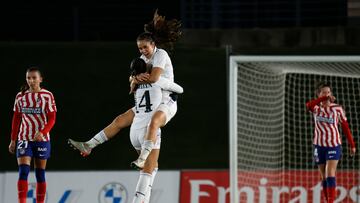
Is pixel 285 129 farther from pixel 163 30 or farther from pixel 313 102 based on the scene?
pixel 163 30

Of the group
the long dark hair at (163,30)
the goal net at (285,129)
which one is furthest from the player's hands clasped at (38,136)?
the goal net at (285,129)

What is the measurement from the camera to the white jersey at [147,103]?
8969 millimetres

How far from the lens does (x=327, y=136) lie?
41.9ft

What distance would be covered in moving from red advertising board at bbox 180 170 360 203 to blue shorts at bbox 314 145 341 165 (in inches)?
19.4

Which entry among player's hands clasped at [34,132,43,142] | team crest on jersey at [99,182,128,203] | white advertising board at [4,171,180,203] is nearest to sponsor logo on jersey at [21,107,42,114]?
player's hands clasped at [34,132,43,142]

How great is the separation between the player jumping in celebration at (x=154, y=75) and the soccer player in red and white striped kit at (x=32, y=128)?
3.75ft

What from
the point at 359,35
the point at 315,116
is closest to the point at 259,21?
the point at 359,35

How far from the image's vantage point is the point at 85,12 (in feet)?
52.1

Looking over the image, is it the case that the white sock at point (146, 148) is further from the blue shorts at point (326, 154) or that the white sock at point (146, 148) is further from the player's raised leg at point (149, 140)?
the blue shorts at point (326, 154)

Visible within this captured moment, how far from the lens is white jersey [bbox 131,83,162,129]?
8969 mm

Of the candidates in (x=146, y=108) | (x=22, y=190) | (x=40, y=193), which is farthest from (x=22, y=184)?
(x=146, y=108)

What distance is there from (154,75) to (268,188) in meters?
4.60

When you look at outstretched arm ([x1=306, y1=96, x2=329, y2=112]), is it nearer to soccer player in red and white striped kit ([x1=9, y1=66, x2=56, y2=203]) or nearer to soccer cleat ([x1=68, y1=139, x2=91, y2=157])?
soccer player in red and white striped kit ([x1=9, y1=66, x2=56, y2=203])

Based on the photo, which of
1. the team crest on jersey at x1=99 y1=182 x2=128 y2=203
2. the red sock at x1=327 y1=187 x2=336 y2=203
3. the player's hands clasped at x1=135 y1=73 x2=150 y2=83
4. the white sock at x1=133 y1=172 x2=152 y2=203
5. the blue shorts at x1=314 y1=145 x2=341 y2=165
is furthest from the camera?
the team crest on jersey at x1=99 y1=182 x2=128 y2=203
